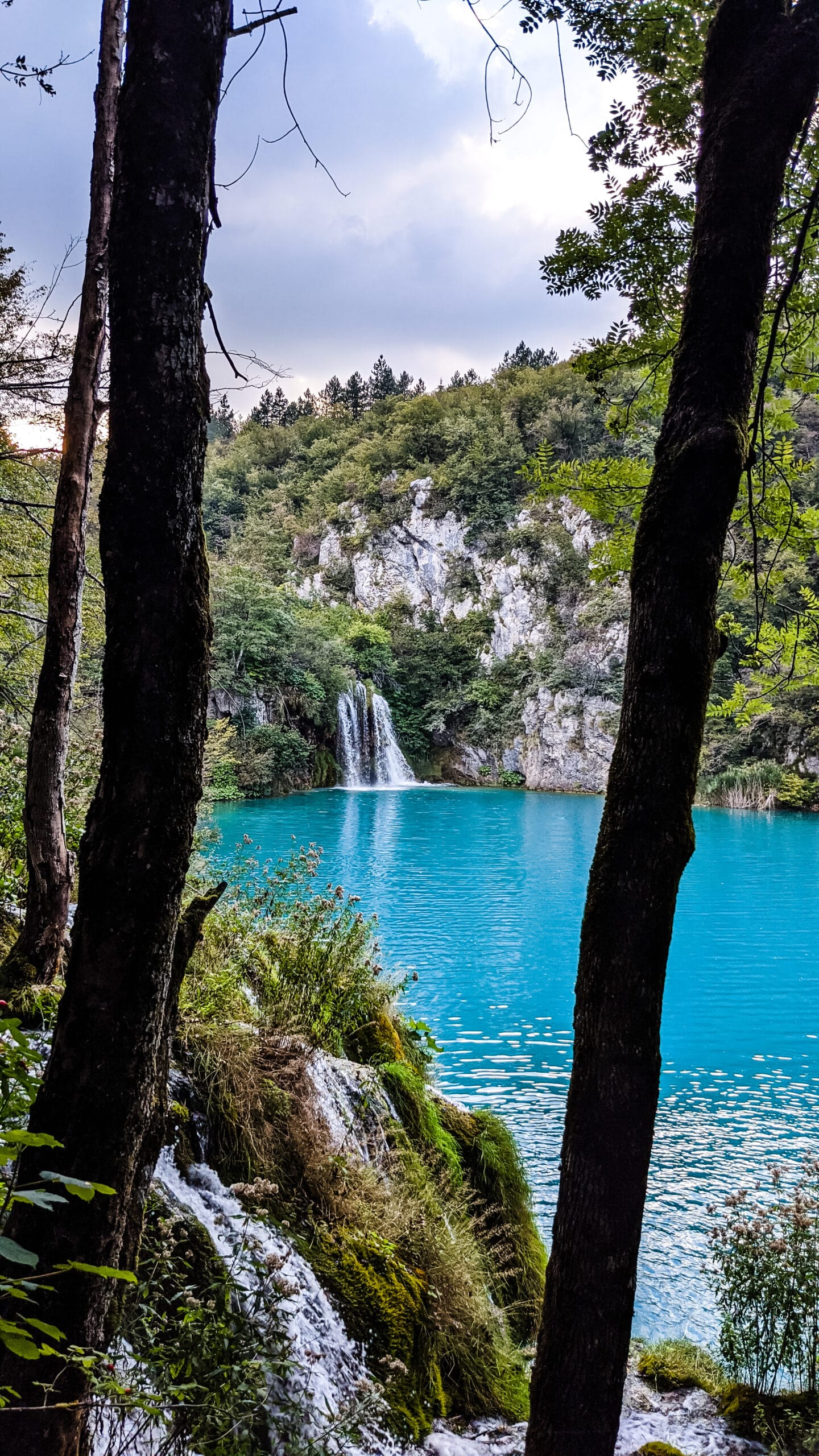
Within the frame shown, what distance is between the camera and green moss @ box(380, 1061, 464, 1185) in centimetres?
411

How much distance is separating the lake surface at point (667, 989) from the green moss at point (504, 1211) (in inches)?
23.4

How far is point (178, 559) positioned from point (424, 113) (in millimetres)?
1691

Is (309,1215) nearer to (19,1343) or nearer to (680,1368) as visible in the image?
(680,1368)

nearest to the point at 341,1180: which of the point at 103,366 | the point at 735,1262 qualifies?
the point at 735,1262

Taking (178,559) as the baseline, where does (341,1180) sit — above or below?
below

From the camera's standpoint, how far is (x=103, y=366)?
473cm

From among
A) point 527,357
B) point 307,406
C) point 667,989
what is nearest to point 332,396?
point 307,406

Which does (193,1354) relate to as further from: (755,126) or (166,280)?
(755,126)

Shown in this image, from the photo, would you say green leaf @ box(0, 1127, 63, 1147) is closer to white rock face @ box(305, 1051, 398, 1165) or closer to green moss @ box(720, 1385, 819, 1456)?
white rock face @ box(305, 1051, 398, 1165)

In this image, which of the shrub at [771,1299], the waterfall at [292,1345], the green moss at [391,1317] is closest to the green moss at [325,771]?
the shrub at [771,1299]

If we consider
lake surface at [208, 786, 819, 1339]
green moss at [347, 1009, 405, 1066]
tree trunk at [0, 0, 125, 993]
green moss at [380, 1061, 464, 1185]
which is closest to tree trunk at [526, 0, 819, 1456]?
green moss at [380, 1061, 464, 1185]

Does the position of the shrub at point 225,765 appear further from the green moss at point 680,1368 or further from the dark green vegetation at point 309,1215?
the green moss at point 680,1368

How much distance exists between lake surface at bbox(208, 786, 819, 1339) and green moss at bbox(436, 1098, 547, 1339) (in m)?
0.60

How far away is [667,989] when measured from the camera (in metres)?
10.0
